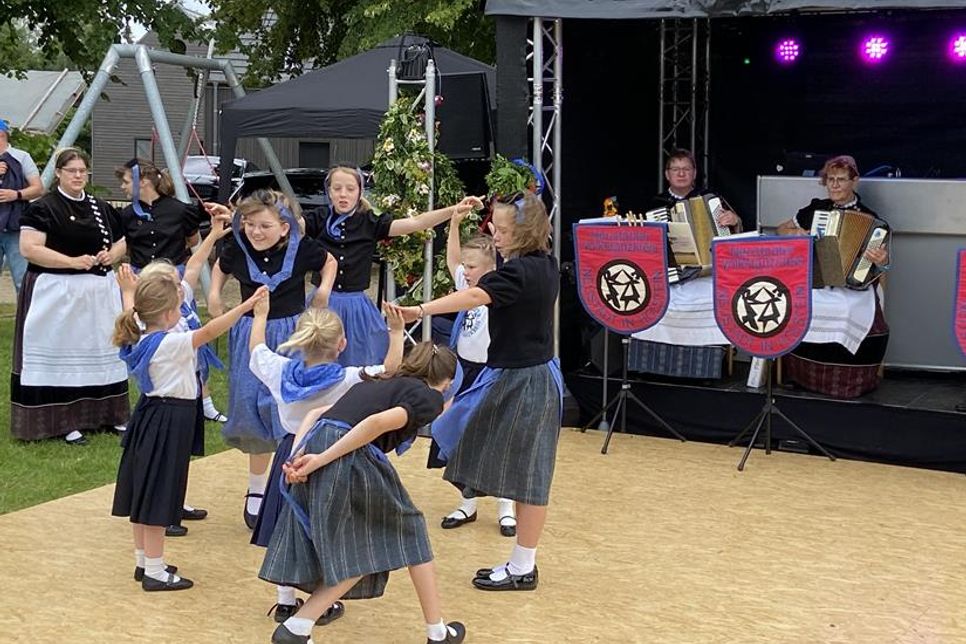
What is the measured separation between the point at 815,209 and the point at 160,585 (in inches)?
194

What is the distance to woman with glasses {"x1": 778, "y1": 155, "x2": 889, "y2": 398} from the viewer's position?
7.71 m

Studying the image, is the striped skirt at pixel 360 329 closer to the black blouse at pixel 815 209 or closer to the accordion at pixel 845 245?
the accordion at pixel 845 245

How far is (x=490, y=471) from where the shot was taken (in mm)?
5086

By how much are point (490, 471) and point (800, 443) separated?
3.07 metres

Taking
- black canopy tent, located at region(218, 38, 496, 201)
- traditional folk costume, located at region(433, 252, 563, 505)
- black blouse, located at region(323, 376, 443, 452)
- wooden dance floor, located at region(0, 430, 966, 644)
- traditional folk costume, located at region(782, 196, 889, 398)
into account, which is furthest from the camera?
black canopy tent, located at region(218, 38, 496, 201)

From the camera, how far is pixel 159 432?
4961mm

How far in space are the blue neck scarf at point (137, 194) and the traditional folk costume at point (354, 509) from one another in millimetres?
3539

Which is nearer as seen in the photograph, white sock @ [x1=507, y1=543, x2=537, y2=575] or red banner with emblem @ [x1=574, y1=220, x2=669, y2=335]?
white sock @ [x1=507, y1=543, x2=537, y2=575]

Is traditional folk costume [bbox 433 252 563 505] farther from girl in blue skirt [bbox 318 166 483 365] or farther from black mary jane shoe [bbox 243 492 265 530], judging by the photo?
girl in blue skirt [bbox 318 166 483 365]

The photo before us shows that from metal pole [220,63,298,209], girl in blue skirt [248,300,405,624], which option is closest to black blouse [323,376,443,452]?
girl in blue skirt [248,300,405,624]

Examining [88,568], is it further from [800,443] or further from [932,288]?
[932,288]

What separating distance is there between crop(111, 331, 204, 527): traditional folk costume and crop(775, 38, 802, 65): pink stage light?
19.7ft

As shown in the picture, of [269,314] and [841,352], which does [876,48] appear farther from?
[269,314]

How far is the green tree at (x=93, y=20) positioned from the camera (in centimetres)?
1527
